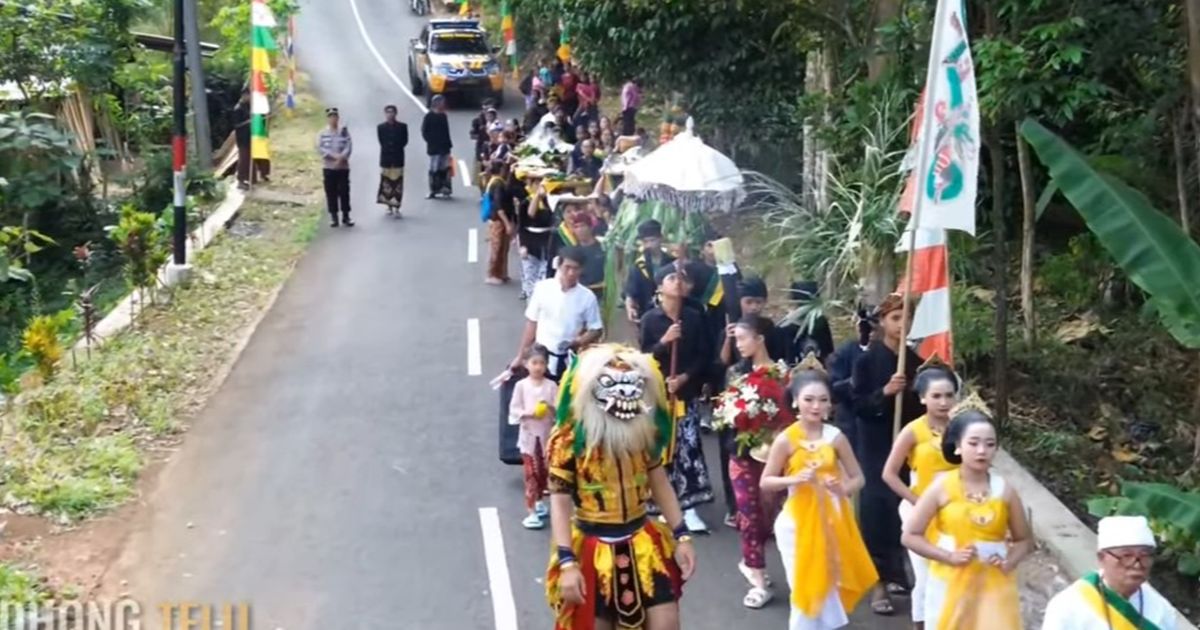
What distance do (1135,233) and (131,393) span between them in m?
9.04

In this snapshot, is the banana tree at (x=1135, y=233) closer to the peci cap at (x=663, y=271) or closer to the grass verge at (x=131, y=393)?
the peci cap at (x=663, y=271)

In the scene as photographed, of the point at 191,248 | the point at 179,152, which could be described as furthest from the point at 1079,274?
the point at 191,248

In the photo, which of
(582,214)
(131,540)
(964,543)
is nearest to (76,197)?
(582,214)

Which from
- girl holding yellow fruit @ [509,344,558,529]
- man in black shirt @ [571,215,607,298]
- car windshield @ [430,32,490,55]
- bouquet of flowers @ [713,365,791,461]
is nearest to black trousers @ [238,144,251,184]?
man in black shirt @ [571,215,607,298]

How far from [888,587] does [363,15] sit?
4454 cm

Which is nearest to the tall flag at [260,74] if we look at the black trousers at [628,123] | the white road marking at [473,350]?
the black trousers at [628,123]

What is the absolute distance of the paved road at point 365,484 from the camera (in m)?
8.91

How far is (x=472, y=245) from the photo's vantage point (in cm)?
2041

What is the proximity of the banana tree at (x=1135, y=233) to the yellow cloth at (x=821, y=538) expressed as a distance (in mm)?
1955

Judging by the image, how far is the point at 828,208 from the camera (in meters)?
14.9

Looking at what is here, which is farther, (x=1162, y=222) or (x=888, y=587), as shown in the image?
(x=888, y=587)

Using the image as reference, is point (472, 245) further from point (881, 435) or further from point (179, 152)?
point (881, 435)

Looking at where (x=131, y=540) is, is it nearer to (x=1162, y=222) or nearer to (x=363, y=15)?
(x=1162, y=222)

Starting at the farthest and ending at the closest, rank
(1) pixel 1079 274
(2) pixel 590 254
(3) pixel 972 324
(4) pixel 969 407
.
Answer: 1. (1) pixel 1079 274
2. (2) pixel 590 254
3. (3) pixel 972 324
4. (4) pixel 969 407
